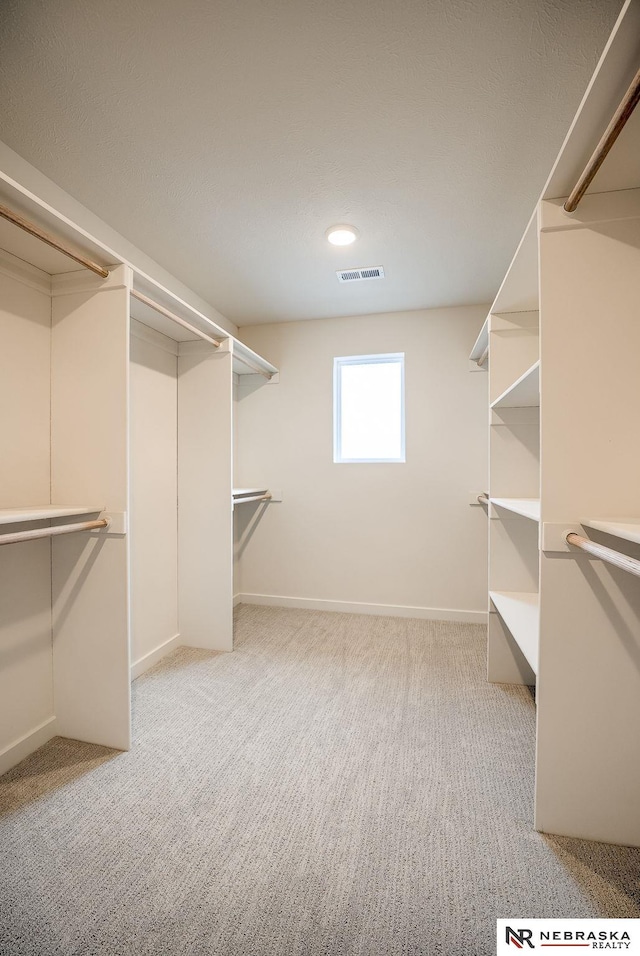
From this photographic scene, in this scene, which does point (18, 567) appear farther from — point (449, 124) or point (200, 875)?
point (449, 124)

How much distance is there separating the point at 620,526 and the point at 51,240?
1967 millimetres

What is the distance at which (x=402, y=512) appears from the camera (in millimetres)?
3479

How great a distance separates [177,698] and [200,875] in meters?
1.07

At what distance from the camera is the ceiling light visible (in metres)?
2.23

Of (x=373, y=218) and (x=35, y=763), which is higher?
(x=373, y=218)

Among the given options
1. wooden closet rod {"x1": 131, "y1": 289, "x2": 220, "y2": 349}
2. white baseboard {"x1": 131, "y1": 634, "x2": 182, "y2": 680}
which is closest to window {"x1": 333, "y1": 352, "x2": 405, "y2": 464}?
wooden closet rod {"x1": 131, "y1": 289, "x2": 220, "y2": 349}

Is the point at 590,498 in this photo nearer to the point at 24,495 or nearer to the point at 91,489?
the point at 91,489

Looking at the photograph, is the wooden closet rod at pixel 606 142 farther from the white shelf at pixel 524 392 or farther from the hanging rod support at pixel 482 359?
the hanging rod support at pixel 482 359

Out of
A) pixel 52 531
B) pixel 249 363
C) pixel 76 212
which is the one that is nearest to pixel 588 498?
pixel 52 531

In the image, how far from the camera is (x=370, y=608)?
3.53 m

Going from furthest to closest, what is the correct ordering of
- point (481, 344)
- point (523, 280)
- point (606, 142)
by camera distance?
point (481, 344) → point (523, 280) → point (606, 142)

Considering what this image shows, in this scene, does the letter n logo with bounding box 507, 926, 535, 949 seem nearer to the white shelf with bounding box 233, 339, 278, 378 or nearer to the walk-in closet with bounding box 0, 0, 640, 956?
the walk-in closet with bounding box 0, 0, 640, 956

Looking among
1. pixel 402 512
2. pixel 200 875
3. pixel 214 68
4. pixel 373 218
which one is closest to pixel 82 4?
pixel 214 68

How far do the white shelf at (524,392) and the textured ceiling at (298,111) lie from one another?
0.90m
